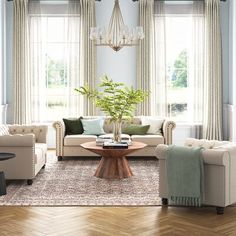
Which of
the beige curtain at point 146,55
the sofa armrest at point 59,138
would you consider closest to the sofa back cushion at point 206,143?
the sofa armrest at point 59,138

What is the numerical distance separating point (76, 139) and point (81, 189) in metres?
2.34

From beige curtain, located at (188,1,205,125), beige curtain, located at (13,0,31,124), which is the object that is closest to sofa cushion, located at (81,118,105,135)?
beige curtain, located at (13,0,31,124)

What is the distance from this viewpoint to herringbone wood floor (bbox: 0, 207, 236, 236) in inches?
200

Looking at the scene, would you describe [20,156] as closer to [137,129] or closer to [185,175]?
[185,175]

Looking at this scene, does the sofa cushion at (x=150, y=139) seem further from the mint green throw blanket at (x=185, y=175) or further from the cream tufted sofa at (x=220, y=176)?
the cream tufted sofa at (x=220, y=176)

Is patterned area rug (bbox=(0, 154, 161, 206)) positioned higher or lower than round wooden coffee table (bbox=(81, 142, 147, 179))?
lower

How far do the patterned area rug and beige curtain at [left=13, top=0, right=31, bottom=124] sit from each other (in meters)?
2.57

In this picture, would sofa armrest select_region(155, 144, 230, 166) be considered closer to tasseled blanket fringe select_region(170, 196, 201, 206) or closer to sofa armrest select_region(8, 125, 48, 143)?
tasseled blanket fringe select_region(170, 196, 201, 206)

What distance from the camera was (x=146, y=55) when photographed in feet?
35.3

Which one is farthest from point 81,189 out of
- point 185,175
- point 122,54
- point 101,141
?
point 122,54

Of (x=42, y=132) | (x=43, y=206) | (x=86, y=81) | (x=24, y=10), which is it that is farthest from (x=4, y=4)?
(x=43, y=206)

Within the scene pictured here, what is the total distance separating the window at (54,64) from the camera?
10805mm

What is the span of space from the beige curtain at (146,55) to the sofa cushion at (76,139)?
196 cm

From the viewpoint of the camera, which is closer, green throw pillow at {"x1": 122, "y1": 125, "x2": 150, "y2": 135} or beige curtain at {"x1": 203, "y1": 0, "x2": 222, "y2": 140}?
green throw pillow at {"x1": 122, "y1": 125, "x2": 150, "y2": 135}
